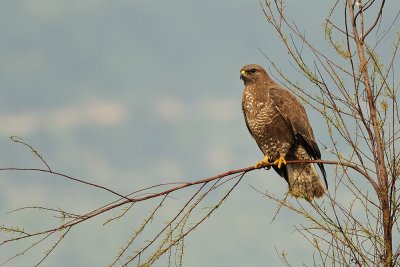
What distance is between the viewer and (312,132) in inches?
336

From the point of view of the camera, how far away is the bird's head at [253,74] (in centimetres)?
894

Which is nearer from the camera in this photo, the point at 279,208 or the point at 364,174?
the point at 364,174

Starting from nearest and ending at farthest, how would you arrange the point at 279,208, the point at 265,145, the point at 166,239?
the point at 166,239, the point at 279,208, the point at 265,145

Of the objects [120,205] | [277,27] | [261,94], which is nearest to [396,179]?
[277,27]

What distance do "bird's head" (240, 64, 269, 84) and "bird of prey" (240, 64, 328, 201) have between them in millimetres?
410

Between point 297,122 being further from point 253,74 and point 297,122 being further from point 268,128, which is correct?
point 253,74

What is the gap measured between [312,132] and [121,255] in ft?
12.3

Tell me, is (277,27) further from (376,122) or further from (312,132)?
(312,132)

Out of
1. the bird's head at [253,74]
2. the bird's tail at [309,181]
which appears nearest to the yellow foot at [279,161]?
the bird's tail at [309,181]

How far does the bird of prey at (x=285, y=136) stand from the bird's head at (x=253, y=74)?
410 millimetres

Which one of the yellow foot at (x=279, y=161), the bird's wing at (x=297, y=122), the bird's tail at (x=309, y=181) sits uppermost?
the bird's wing at (x=297, y=122)

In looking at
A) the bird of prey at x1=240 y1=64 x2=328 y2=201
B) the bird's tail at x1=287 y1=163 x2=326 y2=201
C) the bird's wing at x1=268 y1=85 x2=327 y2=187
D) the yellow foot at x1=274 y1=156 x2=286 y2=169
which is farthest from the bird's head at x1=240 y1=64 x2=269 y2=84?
the bird's tail at x1=287 y1=163 x2=326 y2=201

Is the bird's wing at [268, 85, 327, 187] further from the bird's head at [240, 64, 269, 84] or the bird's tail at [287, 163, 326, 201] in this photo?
the bird's head at [240, 64, 269, 84]

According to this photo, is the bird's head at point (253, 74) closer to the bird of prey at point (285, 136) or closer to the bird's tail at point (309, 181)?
the bird of prey at point (285, 136)
